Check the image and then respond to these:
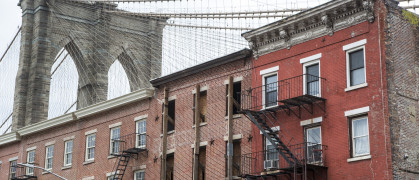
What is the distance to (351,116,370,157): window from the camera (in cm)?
Answer: 2877

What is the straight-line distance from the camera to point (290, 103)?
3123 cm

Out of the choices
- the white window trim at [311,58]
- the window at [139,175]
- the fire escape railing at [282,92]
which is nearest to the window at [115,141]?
the window at [139,175]

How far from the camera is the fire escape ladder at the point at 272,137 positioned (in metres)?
30.3

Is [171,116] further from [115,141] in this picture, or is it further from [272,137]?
[272,137]

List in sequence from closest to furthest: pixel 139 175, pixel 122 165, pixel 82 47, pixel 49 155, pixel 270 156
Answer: pixel 270 156 < pixel 139 175 < pixel 122 165 < pixel 49 155 < pixel 82 47

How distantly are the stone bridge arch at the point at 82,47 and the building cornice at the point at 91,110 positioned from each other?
19.3 feet

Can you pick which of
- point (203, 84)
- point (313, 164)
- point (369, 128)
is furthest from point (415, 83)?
point (203, 84)

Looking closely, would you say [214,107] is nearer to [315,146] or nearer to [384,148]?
[315,146]

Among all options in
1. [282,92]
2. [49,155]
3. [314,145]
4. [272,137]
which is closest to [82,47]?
[49,155]

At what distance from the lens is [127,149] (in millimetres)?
41156

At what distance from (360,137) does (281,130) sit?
443 cm

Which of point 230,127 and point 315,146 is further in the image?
point 230,127

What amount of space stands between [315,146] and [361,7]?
20.3 feet

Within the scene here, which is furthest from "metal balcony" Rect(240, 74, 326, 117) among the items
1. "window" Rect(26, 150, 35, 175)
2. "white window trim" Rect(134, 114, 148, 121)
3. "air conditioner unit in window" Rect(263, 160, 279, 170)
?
"window" Rect(26, 150, 35, 175)
